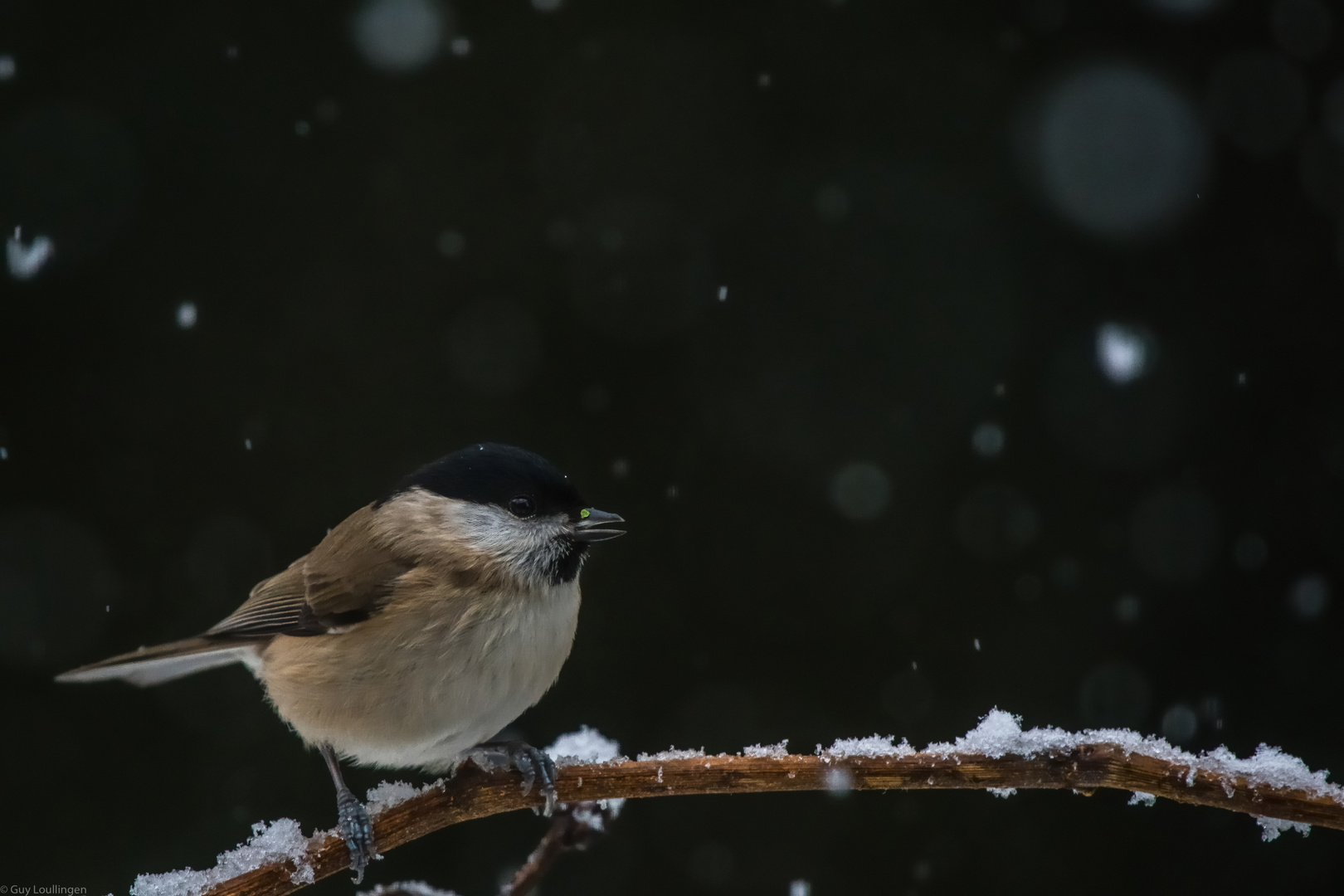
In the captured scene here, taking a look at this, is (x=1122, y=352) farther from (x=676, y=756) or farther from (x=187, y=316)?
(x=187, y=316)

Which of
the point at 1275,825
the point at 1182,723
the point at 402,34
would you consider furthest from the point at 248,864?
the point at 402,34

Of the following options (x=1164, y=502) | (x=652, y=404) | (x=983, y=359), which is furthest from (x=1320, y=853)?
(x=652, y=404)

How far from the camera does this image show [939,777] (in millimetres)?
1429

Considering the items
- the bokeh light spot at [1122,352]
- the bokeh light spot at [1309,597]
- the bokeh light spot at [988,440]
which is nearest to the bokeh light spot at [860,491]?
the bokeh light spot at [988,440]

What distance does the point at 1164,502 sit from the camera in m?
3.82

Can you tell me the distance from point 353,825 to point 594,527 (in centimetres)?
75

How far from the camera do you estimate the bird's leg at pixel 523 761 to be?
180cm

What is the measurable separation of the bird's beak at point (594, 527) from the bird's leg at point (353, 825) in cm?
68

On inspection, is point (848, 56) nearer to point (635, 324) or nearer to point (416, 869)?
point (635, 324)

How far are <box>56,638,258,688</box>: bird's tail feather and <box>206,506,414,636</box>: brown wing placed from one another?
0.05m

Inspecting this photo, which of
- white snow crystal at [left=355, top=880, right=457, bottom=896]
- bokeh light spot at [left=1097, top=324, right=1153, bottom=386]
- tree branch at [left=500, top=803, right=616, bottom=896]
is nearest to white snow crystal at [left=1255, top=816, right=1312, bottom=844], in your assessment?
tree branch at [left=500, top=803, right=616, bottom=896]

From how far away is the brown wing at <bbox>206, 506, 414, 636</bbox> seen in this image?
236cm

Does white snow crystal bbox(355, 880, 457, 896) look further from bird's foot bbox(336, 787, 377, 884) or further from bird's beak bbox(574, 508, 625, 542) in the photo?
bird's beak bbox(574, 508, 625, 542)

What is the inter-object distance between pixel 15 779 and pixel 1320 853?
404 cm
